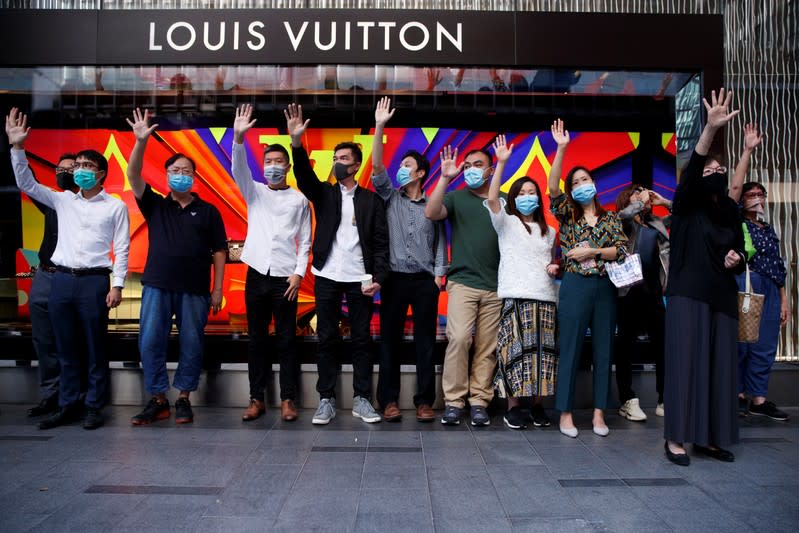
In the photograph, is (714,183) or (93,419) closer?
(714,183)

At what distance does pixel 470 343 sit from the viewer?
4945 mm

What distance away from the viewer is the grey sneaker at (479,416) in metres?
4.87

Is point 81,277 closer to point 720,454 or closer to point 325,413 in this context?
point 325,413

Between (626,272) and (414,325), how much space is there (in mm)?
1608

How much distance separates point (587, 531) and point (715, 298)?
6.12 ft

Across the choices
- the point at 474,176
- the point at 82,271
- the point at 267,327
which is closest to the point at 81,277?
the point at 82,271

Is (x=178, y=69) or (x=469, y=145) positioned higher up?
(x=178, y=69)

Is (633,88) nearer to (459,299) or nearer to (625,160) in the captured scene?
(625,160)

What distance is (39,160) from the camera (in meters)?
6.57

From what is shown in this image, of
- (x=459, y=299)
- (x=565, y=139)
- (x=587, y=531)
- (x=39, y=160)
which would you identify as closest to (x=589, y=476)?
(x=587, y=531)

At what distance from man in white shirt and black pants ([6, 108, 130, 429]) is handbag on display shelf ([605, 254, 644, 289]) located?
3639 millimetres

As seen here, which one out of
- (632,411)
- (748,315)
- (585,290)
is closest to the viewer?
(748,315)

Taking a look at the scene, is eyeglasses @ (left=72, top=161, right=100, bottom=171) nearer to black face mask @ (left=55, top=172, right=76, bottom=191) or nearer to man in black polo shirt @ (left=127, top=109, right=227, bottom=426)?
Result: man in black polo shirt @ (left=127, top=109, right=227, bottom=426)

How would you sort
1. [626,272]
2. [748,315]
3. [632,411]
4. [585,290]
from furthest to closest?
[632,411], [585,290], [626,272], [748,315]
